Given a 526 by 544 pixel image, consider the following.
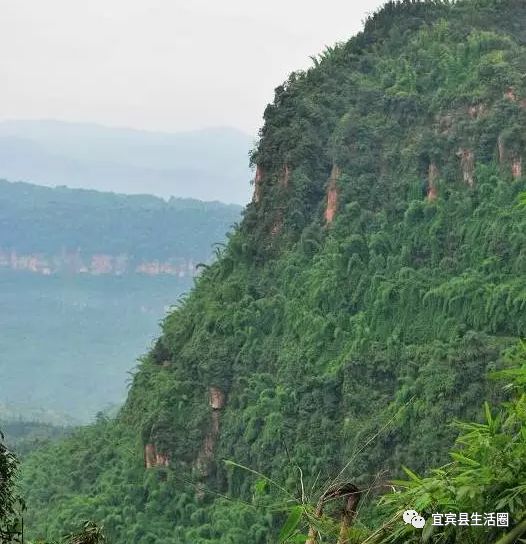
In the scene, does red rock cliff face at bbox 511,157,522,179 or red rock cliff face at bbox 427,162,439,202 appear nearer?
red rock cliff face at bbox 511,157,522,179

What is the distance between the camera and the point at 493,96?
25844 mm

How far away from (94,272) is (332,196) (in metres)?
104

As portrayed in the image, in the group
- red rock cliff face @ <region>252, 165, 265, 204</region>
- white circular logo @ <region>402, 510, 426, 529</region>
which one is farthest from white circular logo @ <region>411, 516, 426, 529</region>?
red rock cliff face @ <region>252, 165, 265, 204</region>

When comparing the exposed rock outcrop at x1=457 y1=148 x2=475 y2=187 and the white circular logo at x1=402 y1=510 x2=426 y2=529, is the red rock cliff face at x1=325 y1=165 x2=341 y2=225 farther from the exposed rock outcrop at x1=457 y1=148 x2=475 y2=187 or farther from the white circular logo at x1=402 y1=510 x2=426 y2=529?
the white circular logo at x1=402 y1=510 x2=426 y2=529

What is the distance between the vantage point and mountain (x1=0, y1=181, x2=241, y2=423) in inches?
4801

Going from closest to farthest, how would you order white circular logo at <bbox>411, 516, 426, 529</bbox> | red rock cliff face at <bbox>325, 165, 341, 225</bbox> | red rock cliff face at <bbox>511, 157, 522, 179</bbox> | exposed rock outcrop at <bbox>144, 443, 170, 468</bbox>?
white circular logo at <bbox>411, 516, 426, 529</bbox> → red rock cliff face at <bbox>511, 157, 522, 179</bbox> → exposed rock outcrop at <bbox>144, 443, 170, 468</bbox> → red rock cliff face at <bbox>325, 165, 341, 225</bbox>

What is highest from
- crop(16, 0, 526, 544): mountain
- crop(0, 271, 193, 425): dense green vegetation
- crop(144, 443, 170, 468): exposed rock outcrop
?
crop(16, 0, 526, 544): mountain

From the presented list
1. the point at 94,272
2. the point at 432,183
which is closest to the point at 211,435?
the point at 432,183

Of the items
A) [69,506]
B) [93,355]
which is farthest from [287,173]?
[93,355]

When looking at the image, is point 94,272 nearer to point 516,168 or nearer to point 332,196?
point 332,196

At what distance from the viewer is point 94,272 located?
12962 cm

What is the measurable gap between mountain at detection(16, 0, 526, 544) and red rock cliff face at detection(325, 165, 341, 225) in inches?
5.0

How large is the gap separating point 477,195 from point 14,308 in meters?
106

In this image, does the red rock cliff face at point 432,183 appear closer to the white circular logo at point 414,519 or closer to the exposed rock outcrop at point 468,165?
the exposed rock outcrop at point 468,165
